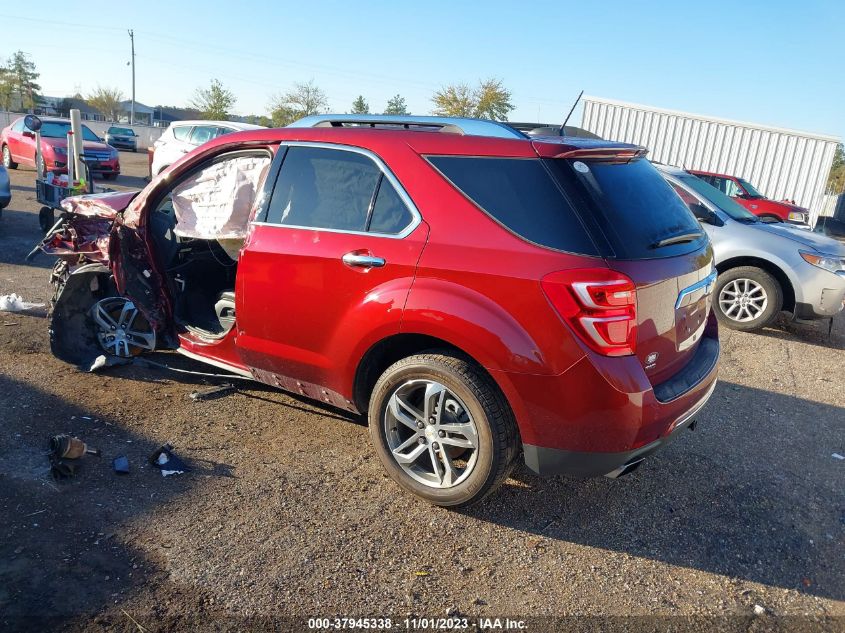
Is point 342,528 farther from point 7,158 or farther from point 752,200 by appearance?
point 7,158

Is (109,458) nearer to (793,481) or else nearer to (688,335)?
(688,335)

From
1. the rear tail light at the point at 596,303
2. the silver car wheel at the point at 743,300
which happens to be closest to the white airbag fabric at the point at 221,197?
the rear tail light at the point at 596,303

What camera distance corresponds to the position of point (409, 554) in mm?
3045

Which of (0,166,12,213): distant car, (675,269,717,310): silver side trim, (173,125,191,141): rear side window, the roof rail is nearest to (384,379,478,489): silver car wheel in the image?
(675,269,717,310): silver side trim

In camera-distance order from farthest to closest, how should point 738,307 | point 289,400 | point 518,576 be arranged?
point 738,307 < point 289,400 < point 518,576

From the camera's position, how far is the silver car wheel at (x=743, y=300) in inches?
Result: 291

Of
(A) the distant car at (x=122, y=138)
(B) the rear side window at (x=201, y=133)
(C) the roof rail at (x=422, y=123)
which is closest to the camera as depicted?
(C) the roof rail at (x=422, y=123)

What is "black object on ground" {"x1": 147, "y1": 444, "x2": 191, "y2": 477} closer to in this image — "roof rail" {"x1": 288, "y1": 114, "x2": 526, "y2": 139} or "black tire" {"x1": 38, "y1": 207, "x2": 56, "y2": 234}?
"roof rail" {"x1": 288, "y1": 114, "x2": 526, "y2": 139}

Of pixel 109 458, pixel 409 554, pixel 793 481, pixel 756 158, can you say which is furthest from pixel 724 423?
pixel 756 158

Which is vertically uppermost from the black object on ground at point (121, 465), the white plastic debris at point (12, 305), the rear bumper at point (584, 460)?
the rear bumper at point (584, 460)

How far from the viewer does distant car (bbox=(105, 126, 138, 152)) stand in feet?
119

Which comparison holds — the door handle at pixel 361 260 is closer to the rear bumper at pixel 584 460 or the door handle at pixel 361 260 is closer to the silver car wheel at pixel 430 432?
the silver car wheel at pixel 430 432

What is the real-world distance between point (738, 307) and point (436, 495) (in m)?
5.62

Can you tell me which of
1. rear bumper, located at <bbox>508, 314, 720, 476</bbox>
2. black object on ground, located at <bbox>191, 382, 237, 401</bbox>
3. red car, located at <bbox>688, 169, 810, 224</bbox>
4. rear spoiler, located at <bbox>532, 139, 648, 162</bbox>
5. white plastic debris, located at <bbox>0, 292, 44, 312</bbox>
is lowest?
black object on ground, located at <bbox>191, 382, 237, 401</bbox>
